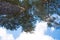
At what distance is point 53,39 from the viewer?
137 centimetres

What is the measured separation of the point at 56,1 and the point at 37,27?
27 centimetres

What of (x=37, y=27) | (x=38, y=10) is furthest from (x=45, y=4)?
(x=37, y=27)

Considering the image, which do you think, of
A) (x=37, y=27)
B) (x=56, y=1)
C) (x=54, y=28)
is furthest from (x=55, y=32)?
(x=56, y=1)

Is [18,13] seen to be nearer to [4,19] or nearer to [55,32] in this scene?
[4,19]

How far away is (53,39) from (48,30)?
0.09 m

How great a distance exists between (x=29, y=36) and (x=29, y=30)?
0.05 meters

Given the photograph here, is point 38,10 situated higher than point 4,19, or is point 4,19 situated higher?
point 38,10

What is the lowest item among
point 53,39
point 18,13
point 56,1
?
point 53,39

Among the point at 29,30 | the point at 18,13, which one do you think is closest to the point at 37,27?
the point at 29,30

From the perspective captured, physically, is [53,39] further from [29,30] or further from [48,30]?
[29,30]

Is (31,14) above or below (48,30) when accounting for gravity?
above

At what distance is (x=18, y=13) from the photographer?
4.53 ft

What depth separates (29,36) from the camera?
4.52 feet

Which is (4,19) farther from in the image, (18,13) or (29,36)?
(29,36)
